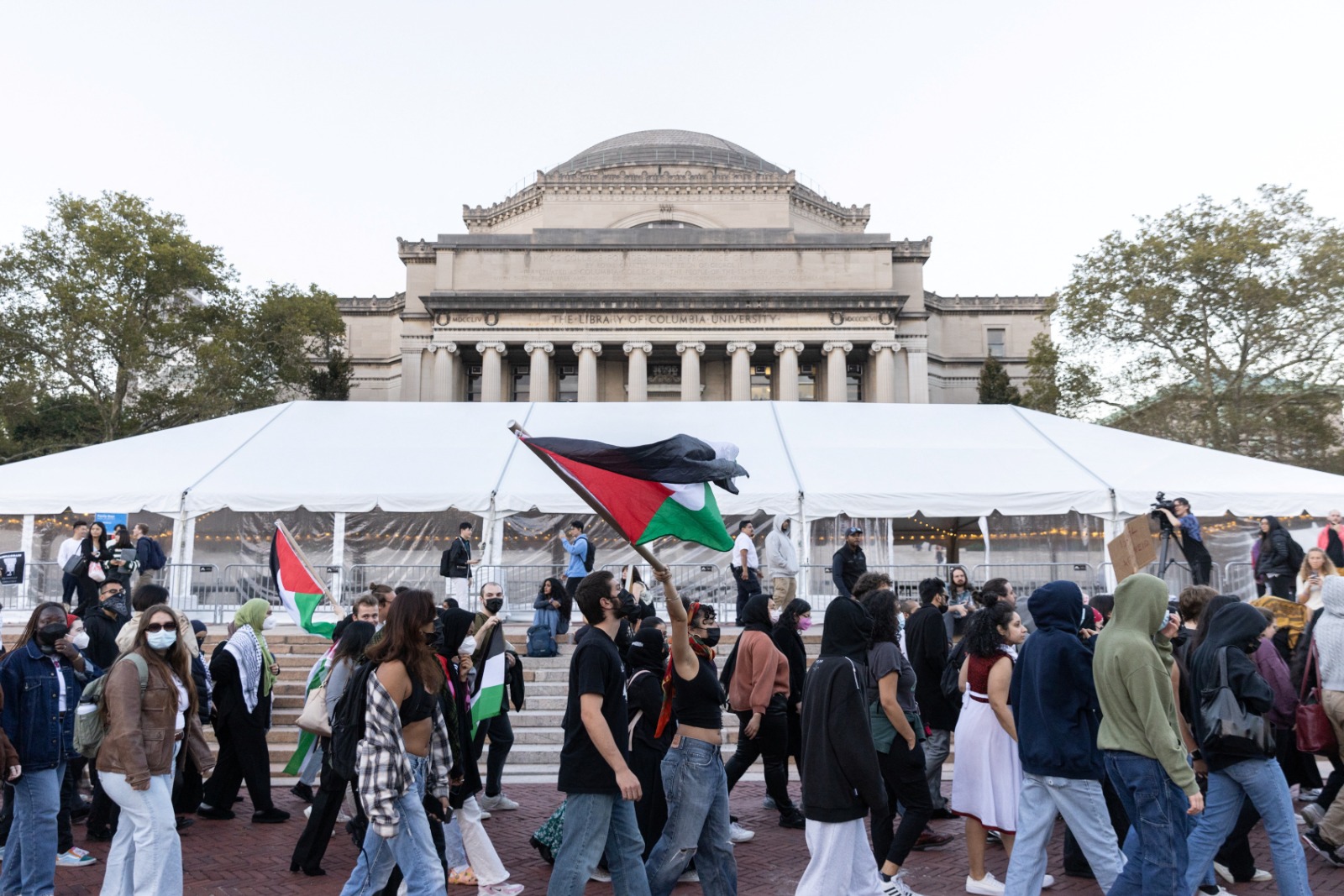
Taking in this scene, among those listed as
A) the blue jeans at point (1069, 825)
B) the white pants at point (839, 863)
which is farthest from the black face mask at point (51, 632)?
the blue jeans at point (1069, 825)

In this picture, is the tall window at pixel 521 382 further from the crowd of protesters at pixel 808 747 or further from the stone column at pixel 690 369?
the crowd of protesters at pixel 808 747

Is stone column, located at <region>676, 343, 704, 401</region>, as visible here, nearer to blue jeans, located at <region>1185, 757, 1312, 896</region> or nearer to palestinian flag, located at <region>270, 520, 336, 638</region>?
palestinian flag, located at <region>270, 520, 336, 638</region>

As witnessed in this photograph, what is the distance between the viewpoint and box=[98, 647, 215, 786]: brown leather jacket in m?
5.55

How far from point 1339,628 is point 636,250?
4359 cm

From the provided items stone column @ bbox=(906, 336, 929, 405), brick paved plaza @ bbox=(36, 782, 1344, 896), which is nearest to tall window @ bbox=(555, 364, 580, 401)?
stone column @ bbox=(906, 336, 929, 405)

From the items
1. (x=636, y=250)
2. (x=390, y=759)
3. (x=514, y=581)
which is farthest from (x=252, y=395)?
(x=390, y=759)

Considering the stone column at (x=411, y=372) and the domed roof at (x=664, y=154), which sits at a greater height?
the domed roof at (x=664, y=154)

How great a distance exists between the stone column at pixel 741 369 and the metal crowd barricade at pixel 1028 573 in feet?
99.7

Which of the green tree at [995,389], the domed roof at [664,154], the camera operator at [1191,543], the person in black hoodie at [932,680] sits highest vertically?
the domed roof at [664,154]

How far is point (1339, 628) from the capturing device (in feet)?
22.7

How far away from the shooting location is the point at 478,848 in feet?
21.3

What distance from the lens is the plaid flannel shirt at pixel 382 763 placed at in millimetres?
5078

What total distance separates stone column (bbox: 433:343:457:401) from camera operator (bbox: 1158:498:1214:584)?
3813 centimetres

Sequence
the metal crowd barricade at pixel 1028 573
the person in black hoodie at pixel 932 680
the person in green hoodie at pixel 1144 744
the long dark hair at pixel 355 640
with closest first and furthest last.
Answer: the person in green hoodie at pixel 1144 744, the long dark hair at pixel 355 640, the person in black hoodie at pixel 932 680, the metal crowd barricade at pixel 1028 573
